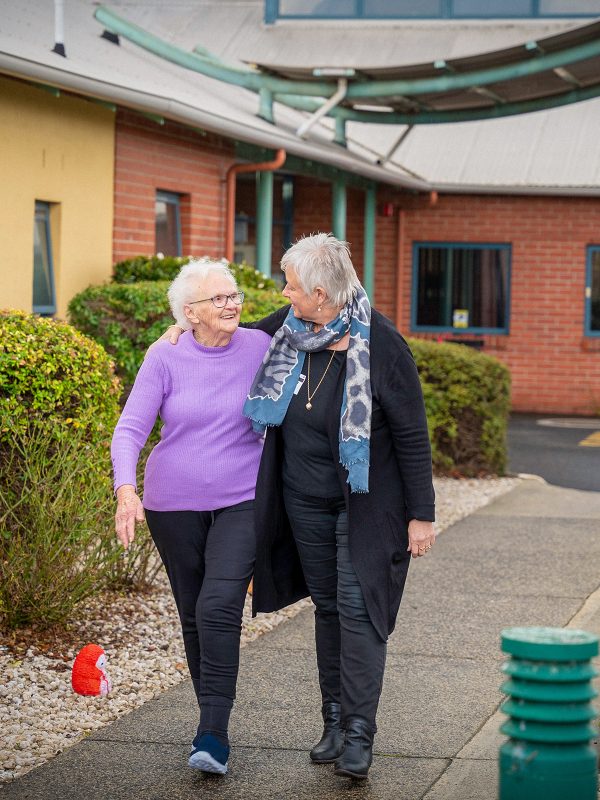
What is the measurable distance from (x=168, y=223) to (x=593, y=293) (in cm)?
793

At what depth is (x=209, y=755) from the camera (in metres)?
4.36

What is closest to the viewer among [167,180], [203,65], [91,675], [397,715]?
[397,715]

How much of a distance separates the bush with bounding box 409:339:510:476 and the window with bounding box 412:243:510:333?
723cm

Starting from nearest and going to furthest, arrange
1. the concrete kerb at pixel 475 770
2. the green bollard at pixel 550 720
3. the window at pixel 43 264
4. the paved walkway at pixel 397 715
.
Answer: the green bollard at pixel 550 720 → the concrete kerb at pixel 475 770 → the paved walkway at pixel 397 715 → the window at pixel 43 264

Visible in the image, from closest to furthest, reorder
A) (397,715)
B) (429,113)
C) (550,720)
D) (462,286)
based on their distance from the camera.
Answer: (550,720)
(397,715)
(429,113)
(462,286)

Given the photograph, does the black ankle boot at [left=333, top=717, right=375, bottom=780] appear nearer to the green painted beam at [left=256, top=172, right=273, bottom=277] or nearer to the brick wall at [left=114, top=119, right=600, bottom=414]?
the green painted beam at [left=256, top=172, right=273, bottom=277]

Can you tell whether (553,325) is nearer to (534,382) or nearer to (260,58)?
(534,382)

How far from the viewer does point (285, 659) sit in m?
5.92

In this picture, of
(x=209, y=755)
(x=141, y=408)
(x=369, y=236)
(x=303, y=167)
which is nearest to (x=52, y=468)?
(x=141, y=408)

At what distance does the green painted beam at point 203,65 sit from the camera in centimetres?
1413

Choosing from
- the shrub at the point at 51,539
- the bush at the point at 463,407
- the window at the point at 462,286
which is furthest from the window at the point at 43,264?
the window at the point at 462,286

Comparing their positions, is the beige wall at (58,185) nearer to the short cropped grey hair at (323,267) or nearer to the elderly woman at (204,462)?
the elderly woman at (204,462)

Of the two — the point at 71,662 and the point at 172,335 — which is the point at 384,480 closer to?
the point at 172,335

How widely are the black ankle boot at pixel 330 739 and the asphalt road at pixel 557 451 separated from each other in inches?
286
